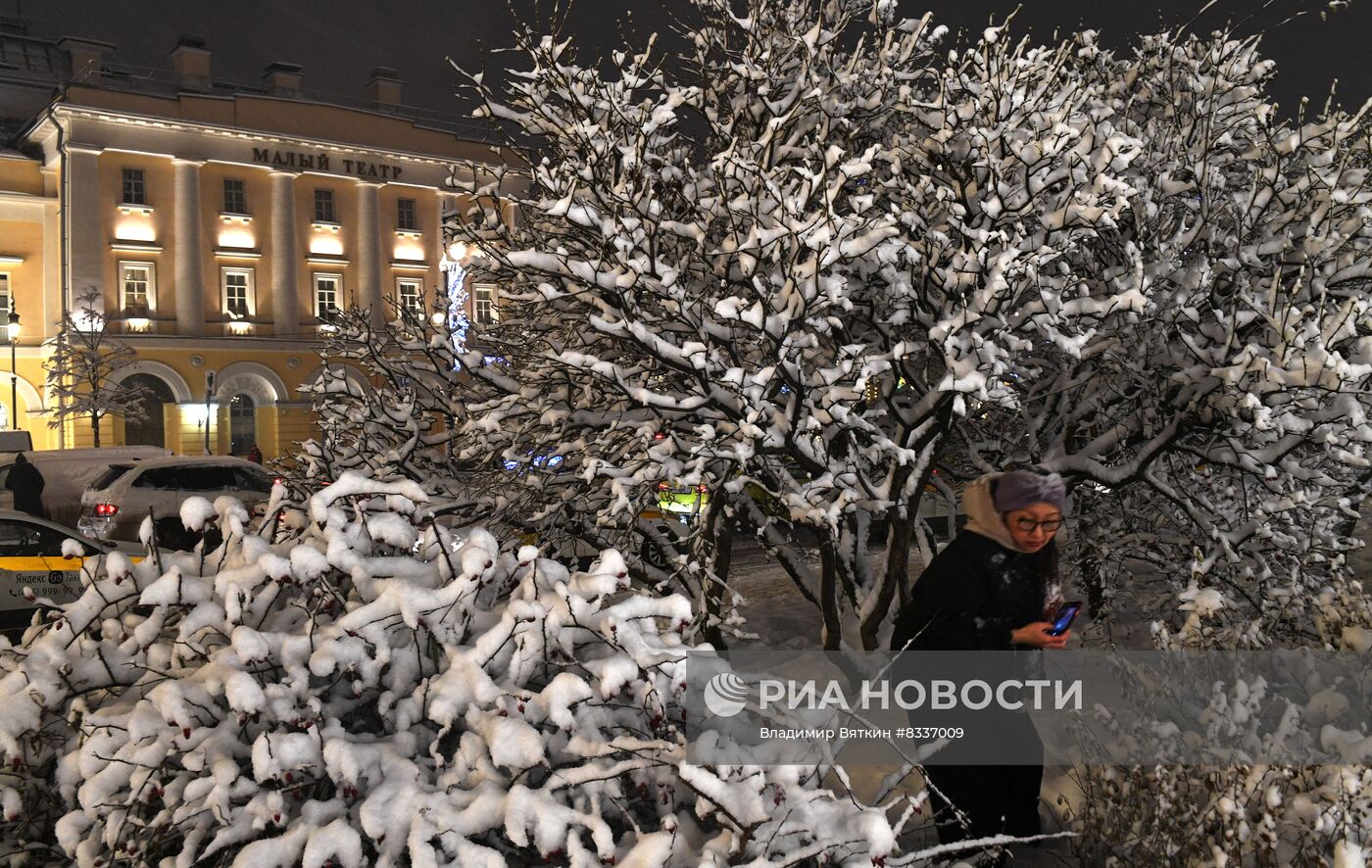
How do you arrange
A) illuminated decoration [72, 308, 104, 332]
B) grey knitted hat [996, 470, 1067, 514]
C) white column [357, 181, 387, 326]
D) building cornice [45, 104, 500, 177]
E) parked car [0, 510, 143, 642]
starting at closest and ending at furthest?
grey knitted hat [996, 470, 1067, 514], parked car [0, 510, 143, 642], illuminated decoration [72, 308, 104, 332], building cornice [45, 104, 500, 177], white column [357, 181, 387, 326]

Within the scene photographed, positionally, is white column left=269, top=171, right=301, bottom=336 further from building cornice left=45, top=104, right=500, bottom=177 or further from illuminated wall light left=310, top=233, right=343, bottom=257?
building cornice left=45, top=104, right=500, bottom=177

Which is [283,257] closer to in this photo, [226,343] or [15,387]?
[226,343]

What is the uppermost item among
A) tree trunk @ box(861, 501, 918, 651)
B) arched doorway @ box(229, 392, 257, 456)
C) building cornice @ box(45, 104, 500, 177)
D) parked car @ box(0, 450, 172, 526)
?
building cornice @ box(45, 104, 500, 177)

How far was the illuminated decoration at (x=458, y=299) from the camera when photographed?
697 centimetres

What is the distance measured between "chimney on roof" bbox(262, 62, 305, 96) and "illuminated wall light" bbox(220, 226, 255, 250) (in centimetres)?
689

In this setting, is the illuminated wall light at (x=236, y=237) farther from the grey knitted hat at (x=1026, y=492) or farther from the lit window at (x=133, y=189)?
the grey knitted hat at (x=1026, y=492)

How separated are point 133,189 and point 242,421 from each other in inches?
389

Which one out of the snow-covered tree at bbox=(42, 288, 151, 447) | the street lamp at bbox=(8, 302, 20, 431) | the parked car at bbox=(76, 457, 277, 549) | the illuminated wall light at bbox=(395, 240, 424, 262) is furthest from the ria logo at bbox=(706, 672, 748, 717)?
the illuminated wall light at bbox=(395, 240, 424, 262)

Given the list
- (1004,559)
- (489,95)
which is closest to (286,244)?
(489,95)

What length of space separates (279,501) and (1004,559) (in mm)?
2824

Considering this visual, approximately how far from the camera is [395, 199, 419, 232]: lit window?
155ft

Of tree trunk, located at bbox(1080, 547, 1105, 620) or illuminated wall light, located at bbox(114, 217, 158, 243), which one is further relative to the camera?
illuminated wall light, located at bbox(114, 217, 158, 243)

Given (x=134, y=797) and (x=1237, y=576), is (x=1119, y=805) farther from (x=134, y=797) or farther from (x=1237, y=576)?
(x=1237, y=576)

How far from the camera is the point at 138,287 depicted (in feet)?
134
